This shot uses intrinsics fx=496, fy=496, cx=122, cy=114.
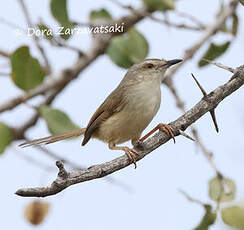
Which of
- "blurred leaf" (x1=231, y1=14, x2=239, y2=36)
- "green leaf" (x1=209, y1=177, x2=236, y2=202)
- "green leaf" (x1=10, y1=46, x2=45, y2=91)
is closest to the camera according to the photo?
"green leaf" (x1=209, y1=177, x2=236, y2=202)

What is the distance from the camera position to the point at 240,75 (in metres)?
2.71

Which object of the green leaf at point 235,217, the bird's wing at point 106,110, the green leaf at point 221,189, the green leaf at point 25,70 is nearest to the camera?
the green leaf at point 235,217

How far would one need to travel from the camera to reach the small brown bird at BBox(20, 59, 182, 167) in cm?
449

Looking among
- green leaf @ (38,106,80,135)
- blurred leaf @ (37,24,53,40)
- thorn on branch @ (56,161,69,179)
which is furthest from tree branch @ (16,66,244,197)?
blurred leaf @ (37,24,53,40)

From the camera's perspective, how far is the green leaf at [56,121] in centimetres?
407

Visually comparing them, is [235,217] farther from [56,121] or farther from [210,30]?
[210,30]

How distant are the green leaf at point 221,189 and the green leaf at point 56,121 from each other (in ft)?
4.29

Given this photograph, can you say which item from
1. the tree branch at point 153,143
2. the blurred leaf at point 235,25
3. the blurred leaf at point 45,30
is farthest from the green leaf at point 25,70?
the blurred leaf at point 235,25

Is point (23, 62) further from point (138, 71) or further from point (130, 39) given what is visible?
point (138, 71)

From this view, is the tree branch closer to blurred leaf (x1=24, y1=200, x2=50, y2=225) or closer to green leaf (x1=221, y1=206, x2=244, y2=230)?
green leaf (x1=221, y1=206, x2=244, y2=230)

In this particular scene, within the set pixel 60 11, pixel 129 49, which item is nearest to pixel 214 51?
pixel 129 49

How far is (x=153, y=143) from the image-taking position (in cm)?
286

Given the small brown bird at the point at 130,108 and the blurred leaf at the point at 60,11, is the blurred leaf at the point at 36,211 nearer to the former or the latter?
the small brown bird at the point at 130,108

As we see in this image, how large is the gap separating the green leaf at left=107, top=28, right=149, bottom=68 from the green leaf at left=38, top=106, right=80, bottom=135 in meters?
0.77
